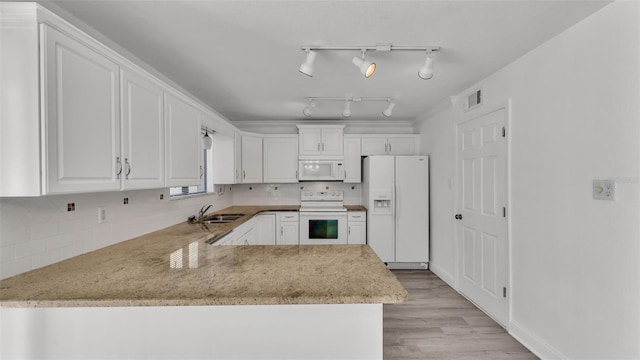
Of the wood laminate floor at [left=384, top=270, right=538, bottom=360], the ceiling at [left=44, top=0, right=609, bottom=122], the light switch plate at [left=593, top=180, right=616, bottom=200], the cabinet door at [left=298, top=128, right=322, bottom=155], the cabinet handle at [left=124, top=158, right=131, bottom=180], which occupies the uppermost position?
the ceiling at [left=44, top=0, right=609, bottom=122]

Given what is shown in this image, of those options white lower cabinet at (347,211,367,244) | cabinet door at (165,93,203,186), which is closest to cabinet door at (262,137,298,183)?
white lower cabinet at (347,211,367,244)

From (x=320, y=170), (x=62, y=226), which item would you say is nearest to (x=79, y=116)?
(x=62, y=226)

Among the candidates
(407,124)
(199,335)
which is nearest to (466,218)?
(407,124)

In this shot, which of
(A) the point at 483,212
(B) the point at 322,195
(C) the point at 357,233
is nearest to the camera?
(A) the point at 483,212

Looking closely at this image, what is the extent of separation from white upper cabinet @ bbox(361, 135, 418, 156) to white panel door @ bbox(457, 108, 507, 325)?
4.24 ft

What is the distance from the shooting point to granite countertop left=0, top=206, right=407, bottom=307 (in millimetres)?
1114

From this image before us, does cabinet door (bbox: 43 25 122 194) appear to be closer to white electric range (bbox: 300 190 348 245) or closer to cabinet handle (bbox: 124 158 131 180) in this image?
cabinet handle (bbox: 124 158 131 180)

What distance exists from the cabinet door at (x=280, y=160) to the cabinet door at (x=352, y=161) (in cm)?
83

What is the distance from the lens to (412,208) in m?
4.18

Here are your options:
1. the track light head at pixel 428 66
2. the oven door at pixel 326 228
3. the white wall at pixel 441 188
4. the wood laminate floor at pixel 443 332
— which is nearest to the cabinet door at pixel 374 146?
the white wall at pixel 441 188

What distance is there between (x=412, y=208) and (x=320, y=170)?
1558 millimetres

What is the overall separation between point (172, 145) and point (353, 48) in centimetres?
159

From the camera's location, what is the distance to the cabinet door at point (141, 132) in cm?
164

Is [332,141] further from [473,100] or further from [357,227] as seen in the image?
[473,100]
